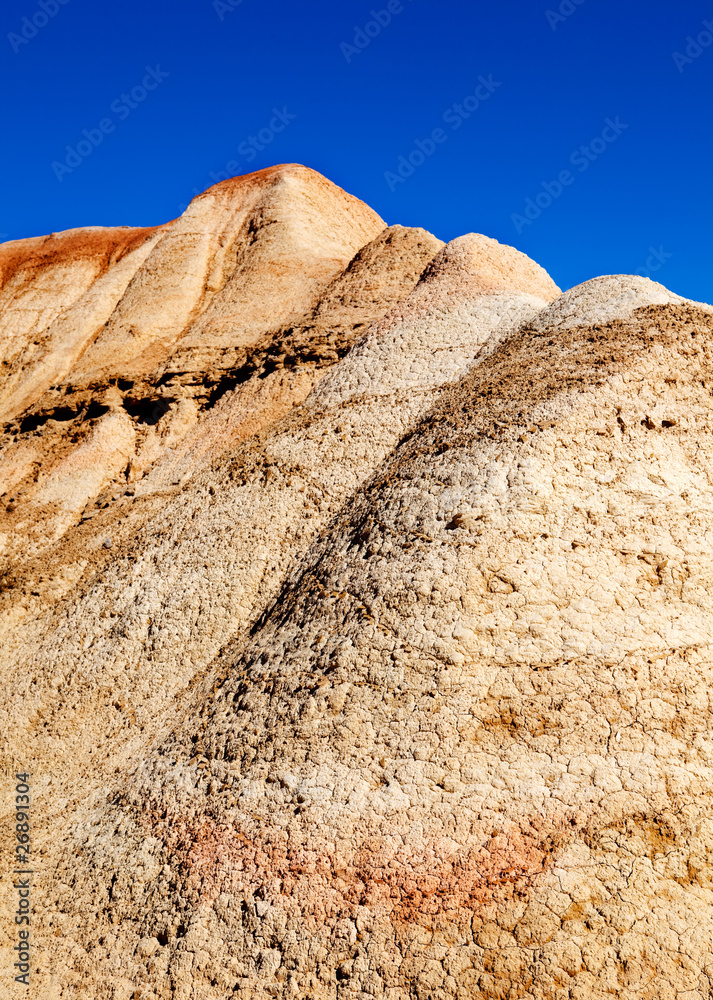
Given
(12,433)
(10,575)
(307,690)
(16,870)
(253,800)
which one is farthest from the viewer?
(12,433)

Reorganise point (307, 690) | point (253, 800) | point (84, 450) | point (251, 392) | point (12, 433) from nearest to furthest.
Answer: point (253, 800), point (307, 690), point (251, 392), point (84, 450), point (12, 433)

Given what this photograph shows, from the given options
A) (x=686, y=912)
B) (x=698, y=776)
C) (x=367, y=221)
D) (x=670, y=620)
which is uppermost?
(x=367, y=221)

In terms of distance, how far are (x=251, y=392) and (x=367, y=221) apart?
8223 mm

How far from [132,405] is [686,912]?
10275mm

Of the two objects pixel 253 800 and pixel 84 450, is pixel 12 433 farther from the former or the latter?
pixel 253 800

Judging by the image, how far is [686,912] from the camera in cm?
397

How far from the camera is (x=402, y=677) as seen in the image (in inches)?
202

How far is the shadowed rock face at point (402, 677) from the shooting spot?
4.16m

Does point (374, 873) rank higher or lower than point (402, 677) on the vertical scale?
lower

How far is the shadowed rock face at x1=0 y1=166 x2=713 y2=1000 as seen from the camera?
164 inches

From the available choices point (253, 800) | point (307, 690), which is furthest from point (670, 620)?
point (253, 800)

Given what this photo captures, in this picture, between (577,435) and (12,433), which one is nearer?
(577,435)

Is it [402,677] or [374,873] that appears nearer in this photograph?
[374,873]

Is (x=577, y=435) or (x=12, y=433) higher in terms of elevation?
(x=577, y=435)
